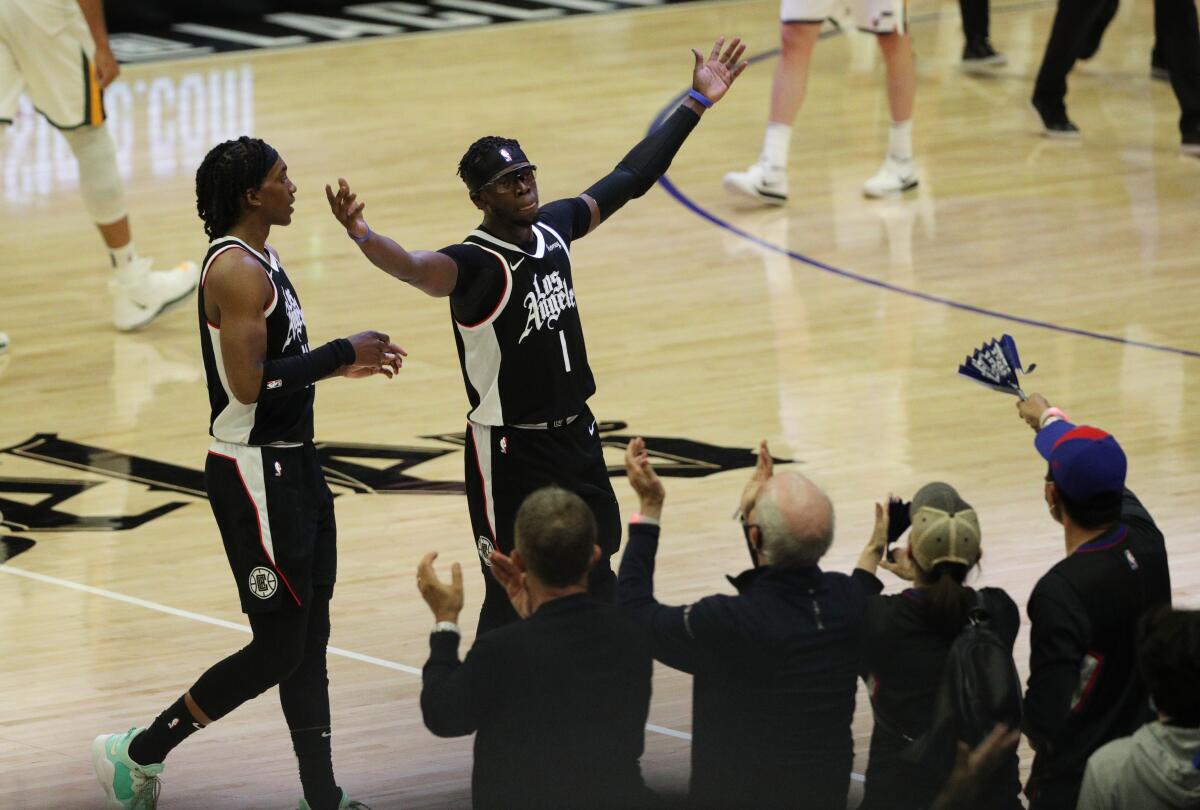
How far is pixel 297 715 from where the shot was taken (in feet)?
13.9

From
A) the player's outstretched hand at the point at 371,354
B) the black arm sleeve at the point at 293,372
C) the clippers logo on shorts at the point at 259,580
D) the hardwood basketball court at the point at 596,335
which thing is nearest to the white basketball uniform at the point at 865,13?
the hardwood basketball court at the point at 596,335

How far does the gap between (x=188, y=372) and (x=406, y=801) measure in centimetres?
409

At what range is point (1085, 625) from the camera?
3521 mm

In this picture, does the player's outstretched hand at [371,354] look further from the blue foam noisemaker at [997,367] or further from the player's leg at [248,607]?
the blue foam noisemaker at [997,367]

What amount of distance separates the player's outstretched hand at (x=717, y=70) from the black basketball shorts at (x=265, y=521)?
160cm

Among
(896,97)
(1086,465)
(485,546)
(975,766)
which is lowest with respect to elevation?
(896,97)

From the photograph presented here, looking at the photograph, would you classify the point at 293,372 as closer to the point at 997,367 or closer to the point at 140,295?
the point at 997,367

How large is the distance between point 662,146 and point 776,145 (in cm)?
455

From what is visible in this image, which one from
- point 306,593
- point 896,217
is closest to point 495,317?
point 306,593

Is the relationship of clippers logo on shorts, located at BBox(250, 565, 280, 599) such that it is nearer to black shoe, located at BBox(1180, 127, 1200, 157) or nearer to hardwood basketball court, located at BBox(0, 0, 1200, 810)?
hardwood basketball court, located at BBox(0, 0, 1200, 810)

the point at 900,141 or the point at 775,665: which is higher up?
the point at 775,665

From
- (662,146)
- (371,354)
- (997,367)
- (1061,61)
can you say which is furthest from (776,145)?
(371,354)

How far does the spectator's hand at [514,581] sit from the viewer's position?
339cm

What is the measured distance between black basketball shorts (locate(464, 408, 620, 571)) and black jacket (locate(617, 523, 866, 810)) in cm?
99
